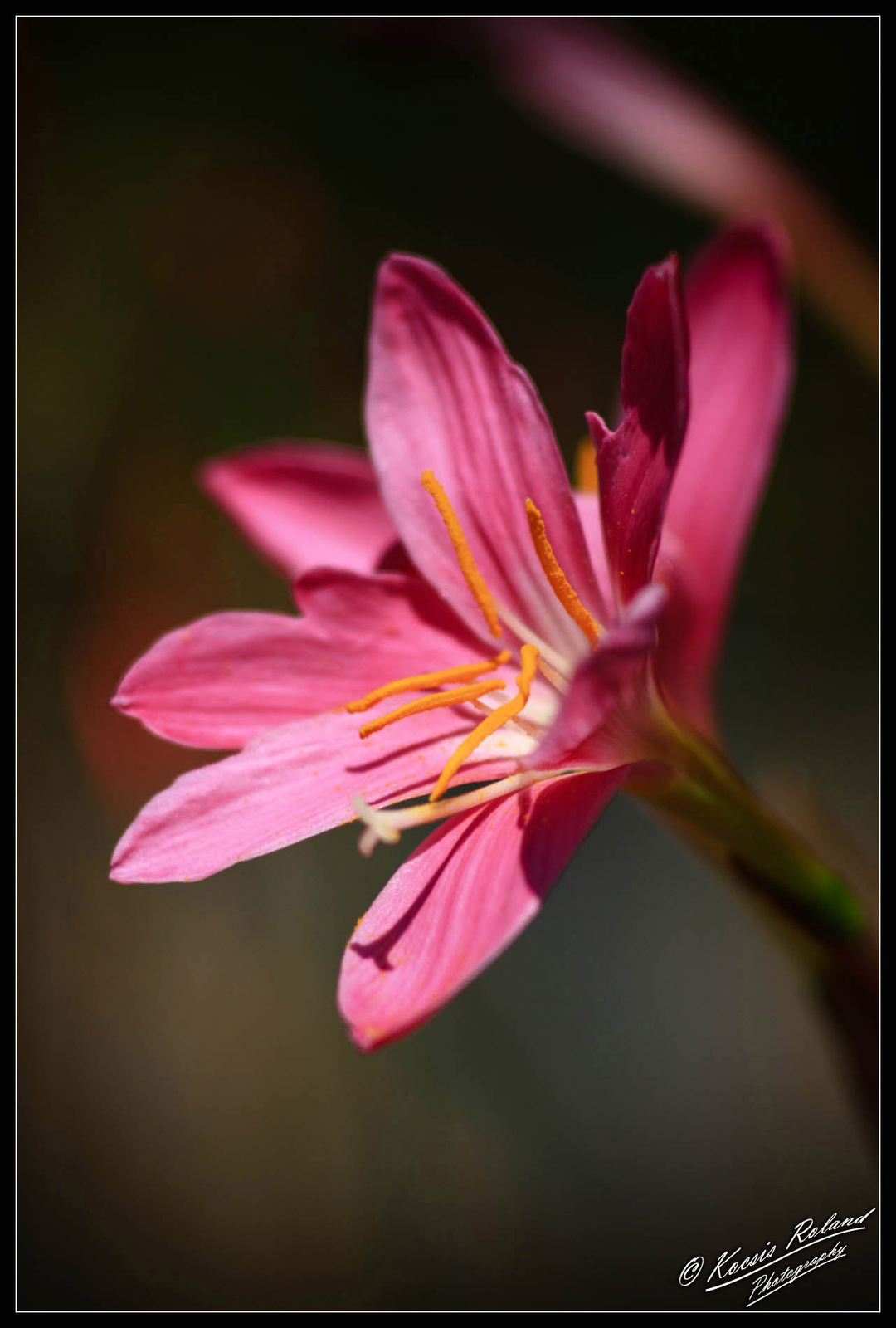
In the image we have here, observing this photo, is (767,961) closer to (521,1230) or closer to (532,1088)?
(532,1088)

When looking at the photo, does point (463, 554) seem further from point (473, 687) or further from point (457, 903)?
point (457, 903)

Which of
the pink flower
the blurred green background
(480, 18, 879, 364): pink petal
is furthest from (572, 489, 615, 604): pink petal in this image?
the blurred green background

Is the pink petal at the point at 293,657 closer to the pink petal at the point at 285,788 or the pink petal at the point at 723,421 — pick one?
the pink petal at the point at 285,788

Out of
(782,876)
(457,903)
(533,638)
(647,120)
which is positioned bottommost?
(782,876)

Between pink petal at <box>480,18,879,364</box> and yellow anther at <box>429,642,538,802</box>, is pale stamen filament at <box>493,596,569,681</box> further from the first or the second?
pink petal at <box>480,18,879,364</box>

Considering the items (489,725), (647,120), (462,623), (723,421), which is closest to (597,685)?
(489,725)

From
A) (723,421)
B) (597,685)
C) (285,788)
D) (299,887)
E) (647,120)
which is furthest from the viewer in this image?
(299,887)
